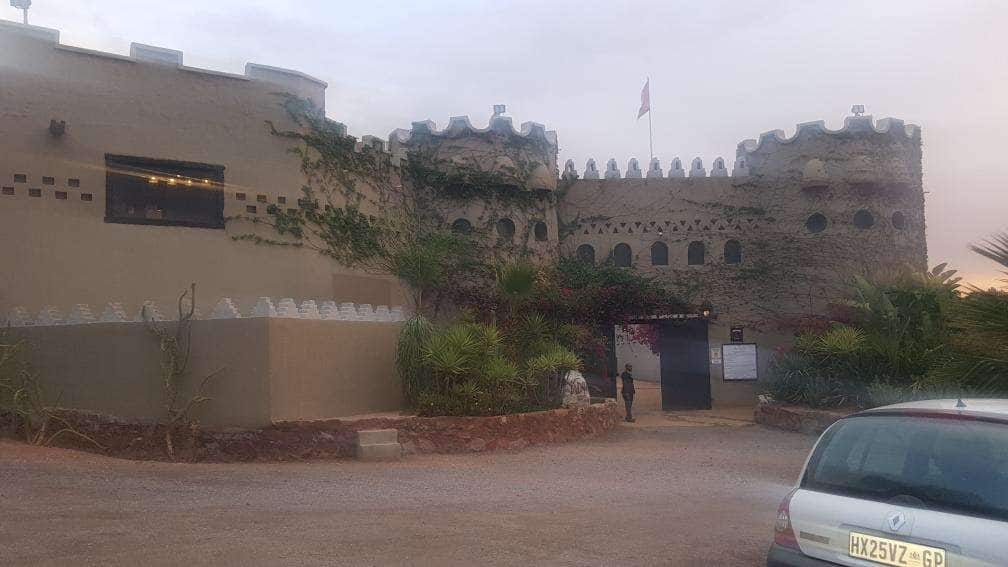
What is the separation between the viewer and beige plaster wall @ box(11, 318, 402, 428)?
37.1 feet

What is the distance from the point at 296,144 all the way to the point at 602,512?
37.8 ft

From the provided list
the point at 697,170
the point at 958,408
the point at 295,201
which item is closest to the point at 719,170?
the point at 697,170

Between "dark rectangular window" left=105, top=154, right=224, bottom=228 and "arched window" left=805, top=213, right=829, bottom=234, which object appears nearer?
"dark rectangular window" left=105, top=154, right=224, bottom=228

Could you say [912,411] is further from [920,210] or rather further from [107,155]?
[920,210]

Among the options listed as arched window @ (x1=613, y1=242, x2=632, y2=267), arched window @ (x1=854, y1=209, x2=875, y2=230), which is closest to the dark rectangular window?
arched window @ (x1=613, y1=242, x2=632, y2=267)

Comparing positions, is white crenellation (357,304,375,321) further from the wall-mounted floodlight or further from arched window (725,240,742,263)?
arched window (725,240,742,263)

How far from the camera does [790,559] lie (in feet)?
14.8

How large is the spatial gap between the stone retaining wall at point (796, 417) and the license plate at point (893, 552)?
35.9 feet

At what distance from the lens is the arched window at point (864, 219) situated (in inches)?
924

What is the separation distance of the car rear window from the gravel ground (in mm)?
1981

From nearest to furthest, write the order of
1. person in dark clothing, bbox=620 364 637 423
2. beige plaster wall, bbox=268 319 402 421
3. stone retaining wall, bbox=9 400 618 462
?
stone retaining wall, bbox=9 400 618 462, beige plaster wall, bbox=268 319 402 421, person in dark clothing, bbox=620 364 637 423

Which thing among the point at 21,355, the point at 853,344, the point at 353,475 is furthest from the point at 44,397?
the point at 853,344

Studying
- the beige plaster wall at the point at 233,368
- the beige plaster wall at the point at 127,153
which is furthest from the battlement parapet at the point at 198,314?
the beige plaster wall at the point at 127,153

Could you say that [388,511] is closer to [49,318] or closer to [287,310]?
[287,310]
